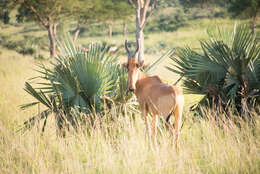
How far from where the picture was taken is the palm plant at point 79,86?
470 cm

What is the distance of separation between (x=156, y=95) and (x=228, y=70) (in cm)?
177

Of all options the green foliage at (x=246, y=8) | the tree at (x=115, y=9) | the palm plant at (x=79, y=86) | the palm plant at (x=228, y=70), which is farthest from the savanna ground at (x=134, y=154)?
the green foliage at (x=246, y=8)

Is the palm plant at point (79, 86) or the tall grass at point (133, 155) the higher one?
the palm plant at point (79, 86)

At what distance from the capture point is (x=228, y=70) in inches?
191

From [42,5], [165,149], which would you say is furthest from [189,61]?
[42,5]

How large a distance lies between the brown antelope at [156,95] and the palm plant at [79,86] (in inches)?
23.2

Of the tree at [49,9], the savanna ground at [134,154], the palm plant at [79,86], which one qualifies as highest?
the tree at [49,9]

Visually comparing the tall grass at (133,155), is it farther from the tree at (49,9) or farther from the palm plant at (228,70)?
the tree at (49,9)

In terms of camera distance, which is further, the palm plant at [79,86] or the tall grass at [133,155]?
the palm plant at [79,86]

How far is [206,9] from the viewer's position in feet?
203

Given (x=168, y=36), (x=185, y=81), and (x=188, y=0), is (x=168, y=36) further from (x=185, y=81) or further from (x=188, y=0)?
(x=185, y=81)

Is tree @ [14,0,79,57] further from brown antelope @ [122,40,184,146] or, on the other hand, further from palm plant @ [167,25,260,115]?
brown antelope @ [122,40,184,146]

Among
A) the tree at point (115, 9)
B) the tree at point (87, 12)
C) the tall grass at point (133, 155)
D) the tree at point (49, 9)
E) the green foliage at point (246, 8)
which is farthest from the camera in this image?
the tree at point (115, 9)

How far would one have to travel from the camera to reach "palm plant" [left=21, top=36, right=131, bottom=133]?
15.4 ft
